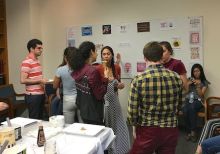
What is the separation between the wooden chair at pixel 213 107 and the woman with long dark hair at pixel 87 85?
1.89m

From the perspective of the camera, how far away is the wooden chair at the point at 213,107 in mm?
3729

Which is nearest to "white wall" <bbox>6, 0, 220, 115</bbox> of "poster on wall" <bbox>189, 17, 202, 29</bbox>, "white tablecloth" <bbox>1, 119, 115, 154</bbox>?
"poster on wall" <bbox>189, 17, 202, 29</bbox>

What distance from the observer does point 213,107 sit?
3.86 meters

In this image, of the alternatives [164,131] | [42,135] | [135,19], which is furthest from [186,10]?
[42,135]

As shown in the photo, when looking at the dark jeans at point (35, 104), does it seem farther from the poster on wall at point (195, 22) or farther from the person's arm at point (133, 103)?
the poster on wall at point (195, 22)

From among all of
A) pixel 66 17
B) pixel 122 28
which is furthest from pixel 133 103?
pixel 66 17

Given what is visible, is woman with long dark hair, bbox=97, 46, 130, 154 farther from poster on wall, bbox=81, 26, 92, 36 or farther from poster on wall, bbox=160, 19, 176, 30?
poster on wall, bbox=81, 26, 92, 36

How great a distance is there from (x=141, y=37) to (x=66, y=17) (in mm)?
1599

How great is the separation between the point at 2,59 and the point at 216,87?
4010mm

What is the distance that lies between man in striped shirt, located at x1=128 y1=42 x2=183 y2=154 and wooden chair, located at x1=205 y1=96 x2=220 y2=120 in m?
1.81

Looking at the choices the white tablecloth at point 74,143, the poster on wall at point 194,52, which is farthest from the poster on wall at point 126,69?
the white tablecloth at point 74,143

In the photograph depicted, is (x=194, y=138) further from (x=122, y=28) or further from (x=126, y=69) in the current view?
(x=122, y=28)

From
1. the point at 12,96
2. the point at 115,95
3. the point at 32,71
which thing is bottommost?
the point at 12,96

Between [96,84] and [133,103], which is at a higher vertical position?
[96,84]
